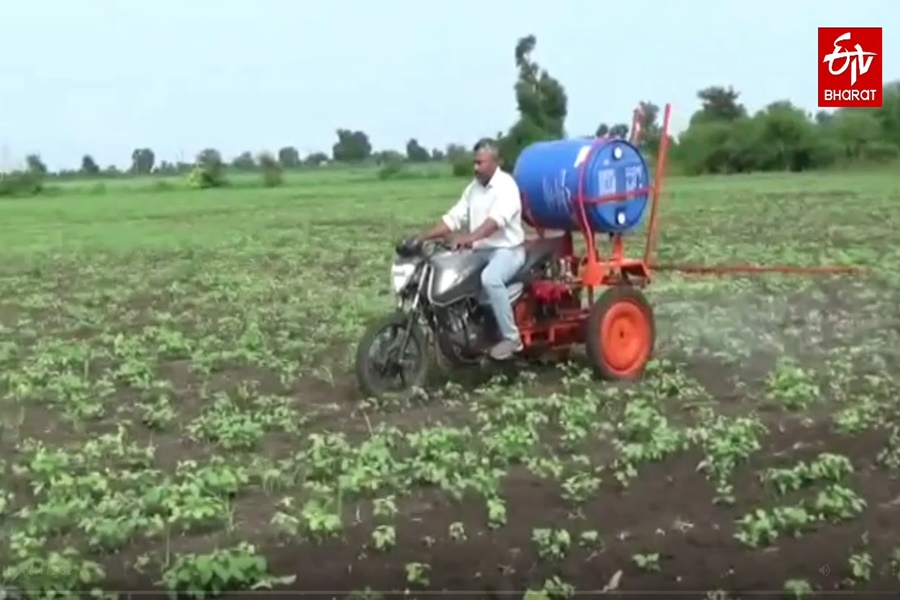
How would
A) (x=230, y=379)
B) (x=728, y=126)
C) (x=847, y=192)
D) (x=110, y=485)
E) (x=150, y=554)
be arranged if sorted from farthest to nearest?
(x=728, y=126) → (x=847, y=192) → (x=230, y=379) → (x=110, y=485) → (x=150, y=554)

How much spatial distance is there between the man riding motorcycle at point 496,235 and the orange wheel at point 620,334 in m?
0.56

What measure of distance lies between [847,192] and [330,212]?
11.1 meters

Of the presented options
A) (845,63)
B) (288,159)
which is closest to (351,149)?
(288,159)

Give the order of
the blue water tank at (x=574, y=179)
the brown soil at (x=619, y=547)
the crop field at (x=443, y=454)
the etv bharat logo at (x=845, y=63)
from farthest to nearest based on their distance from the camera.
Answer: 1. the etv bharat logo at (x=845, y=63)
2. the blue water tank at (x=574, y=179)
3. the crop field at (x=443, y=454)
4. the brown soil at (x=619, y=547)

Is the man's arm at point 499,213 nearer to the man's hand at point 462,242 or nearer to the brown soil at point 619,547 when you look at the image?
the man's hand at point 462,242

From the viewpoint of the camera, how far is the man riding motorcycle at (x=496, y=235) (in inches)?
395

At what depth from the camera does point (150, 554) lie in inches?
247

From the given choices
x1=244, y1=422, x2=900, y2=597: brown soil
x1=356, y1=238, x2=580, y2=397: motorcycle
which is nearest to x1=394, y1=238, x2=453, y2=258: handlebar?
x1=356, y1=238, x2=580, y2=397: motorcycle

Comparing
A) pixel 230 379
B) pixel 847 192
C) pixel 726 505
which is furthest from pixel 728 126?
pixel 726 505

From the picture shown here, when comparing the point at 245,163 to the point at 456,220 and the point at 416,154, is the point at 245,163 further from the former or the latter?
the point at 456,220

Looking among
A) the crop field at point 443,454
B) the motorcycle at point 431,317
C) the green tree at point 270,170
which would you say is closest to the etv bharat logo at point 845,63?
the crop field at point 443,454

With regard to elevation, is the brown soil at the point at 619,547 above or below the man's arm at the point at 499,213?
below

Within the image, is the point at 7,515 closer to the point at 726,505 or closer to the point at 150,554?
the point at 150,554

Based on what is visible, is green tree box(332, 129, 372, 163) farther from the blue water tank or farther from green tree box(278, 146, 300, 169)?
the blue water tank
